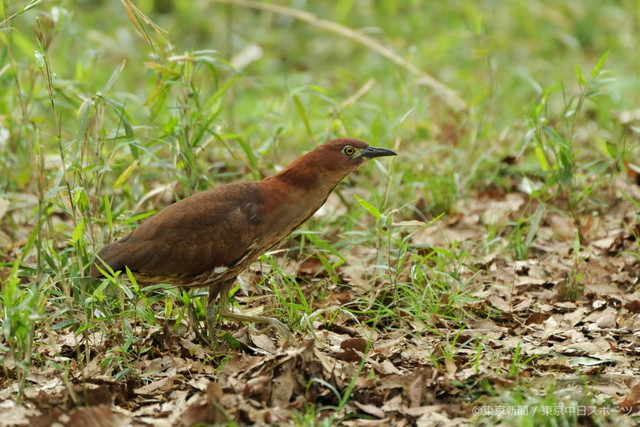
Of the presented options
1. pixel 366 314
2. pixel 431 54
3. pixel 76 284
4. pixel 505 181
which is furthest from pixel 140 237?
pixel 431 54

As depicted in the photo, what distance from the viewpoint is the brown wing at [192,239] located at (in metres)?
4.48

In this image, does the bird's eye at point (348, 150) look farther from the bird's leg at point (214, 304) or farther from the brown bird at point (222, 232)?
the bird's leg at point (214, 304)

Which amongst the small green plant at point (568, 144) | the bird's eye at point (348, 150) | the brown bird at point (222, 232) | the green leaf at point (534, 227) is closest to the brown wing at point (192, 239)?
the brown bird at point (222, 232)

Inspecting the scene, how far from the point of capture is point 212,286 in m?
4.62

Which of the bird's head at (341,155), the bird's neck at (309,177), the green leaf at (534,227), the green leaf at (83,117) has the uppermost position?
the green leaf at (83,117)

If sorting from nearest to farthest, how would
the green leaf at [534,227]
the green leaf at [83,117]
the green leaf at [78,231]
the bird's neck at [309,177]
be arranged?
1. the green leaf at [78,231]
2. the green leaf at [83,117]
3. the bird's neck at [309,177]
4. the green leaf at [534,227]

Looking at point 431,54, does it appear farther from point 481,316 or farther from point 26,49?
point 481,316

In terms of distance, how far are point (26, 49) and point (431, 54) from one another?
4018 mm

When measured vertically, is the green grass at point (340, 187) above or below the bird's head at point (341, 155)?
below

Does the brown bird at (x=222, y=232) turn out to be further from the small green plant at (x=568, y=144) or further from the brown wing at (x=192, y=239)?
the small green plant at (x=568, y=144)

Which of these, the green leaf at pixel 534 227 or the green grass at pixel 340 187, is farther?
the green leaf at pixel 534 227

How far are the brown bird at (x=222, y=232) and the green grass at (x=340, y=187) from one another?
0.61ft

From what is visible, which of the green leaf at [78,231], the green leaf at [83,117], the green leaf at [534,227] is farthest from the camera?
the green leaf at [534,227]

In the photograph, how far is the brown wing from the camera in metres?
4.48
